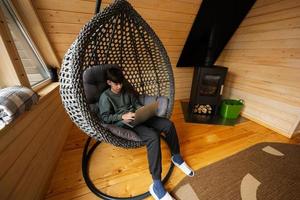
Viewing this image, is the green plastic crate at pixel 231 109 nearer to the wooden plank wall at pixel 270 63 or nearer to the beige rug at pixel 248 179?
the wooden plank wall at pixel 270 63

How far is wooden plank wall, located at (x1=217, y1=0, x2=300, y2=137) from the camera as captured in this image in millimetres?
1780

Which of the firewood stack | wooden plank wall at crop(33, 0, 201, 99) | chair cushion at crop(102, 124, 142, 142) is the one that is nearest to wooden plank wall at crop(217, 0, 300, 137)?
the firewood stack

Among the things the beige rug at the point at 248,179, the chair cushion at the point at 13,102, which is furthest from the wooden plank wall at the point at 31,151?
the beige rug at the point at 248,179

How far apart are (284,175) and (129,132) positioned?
143 cm

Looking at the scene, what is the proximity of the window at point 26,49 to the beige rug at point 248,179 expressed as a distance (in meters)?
1.68

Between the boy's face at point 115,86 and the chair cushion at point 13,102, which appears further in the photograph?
the boy's face at point 115,86

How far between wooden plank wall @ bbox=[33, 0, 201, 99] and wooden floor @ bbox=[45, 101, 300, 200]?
114 centimetres

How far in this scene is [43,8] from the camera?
1409 mm

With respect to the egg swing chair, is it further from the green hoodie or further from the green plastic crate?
the green plastic crate

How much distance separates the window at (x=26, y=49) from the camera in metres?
1.25

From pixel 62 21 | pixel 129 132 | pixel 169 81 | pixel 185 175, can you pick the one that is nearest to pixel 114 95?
Result: pixel 129 132

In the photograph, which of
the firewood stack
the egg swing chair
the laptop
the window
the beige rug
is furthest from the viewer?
the firewood stack

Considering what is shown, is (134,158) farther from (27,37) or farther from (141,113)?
(27,37)

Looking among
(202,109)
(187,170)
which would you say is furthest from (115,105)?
(202,109)
